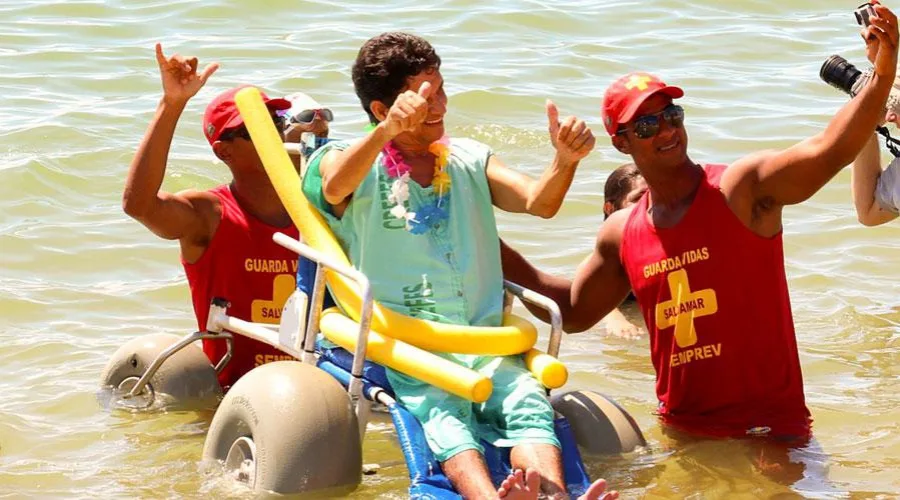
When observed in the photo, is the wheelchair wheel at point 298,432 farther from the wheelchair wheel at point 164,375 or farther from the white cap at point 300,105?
the white cap at point 300,105

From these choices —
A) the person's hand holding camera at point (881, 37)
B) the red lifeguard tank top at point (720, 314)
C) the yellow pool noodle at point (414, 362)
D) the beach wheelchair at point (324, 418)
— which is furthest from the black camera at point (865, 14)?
the yellow pool noodle at point (414, 362)

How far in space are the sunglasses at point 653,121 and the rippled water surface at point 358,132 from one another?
118 cm

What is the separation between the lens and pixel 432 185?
5668 millimetres

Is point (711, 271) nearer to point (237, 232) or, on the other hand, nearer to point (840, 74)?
point (840, 74)

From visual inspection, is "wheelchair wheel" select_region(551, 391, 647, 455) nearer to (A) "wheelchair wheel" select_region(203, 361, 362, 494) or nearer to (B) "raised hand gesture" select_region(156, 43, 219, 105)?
(A) "wheelchair wheel" select_region(203, 361, 362, 494)

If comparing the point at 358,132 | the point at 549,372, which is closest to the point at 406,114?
the point at 549,372

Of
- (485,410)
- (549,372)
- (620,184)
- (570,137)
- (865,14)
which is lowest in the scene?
(485,410)

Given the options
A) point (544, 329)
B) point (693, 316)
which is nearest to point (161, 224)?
point (693, 316)

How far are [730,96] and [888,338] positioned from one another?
5.34 metres

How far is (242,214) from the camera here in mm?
6582

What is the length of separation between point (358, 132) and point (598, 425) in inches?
265

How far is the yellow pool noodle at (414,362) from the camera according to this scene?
17.0 feet

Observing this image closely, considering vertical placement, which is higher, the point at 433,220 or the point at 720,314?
the point at 433,220

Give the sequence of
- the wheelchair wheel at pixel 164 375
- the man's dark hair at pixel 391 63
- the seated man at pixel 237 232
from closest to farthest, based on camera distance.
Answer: the man's dark hair at pixel 391 63 → the seated man at pixel 237 232 → the wheelchair wheel at pixel 164 375
